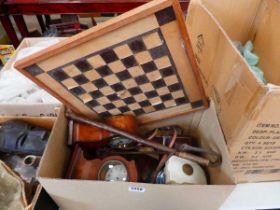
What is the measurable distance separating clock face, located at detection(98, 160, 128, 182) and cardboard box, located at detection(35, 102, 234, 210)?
0.08 m

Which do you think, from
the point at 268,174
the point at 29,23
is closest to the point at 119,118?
the point at 268,174

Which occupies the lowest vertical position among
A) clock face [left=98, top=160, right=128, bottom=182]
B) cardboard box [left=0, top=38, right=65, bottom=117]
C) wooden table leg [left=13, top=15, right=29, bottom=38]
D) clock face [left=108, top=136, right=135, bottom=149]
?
clock face [left=98, top=160, right=128, bottom=182]

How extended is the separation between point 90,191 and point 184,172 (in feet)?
1.06

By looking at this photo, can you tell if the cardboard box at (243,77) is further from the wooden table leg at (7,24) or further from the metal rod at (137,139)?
the wooden table leg at (7,24)

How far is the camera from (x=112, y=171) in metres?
0.82

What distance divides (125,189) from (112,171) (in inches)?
7.1

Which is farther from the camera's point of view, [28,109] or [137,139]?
[28,109]

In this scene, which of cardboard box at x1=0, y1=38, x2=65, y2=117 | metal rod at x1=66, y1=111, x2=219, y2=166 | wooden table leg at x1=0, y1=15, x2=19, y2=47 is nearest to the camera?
metal rod at x1=66, y1=111, x2=219, y2=166

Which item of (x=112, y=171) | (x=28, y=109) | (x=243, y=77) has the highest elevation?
(x=243, y=77)

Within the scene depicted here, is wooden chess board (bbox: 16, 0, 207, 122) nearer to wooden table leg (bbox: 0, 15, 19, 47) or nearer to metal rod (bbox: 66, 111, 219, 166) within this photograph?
metal rod (bbox: 66, 111, 219, 166)

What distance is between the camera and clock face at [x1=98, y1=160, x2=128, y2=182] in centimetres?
81

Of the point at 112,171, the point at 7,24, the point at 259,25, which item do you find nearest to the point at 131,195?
the point at 112,171

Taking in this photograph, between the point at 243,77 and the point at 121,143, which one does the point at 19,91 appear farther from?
the point at 243,77

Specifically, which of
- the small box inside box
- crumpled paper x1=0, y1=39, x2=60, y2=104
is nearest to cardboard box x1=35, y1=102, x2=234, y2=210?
crumpled paper x1=0, y1=39, x2=60, y2=104
